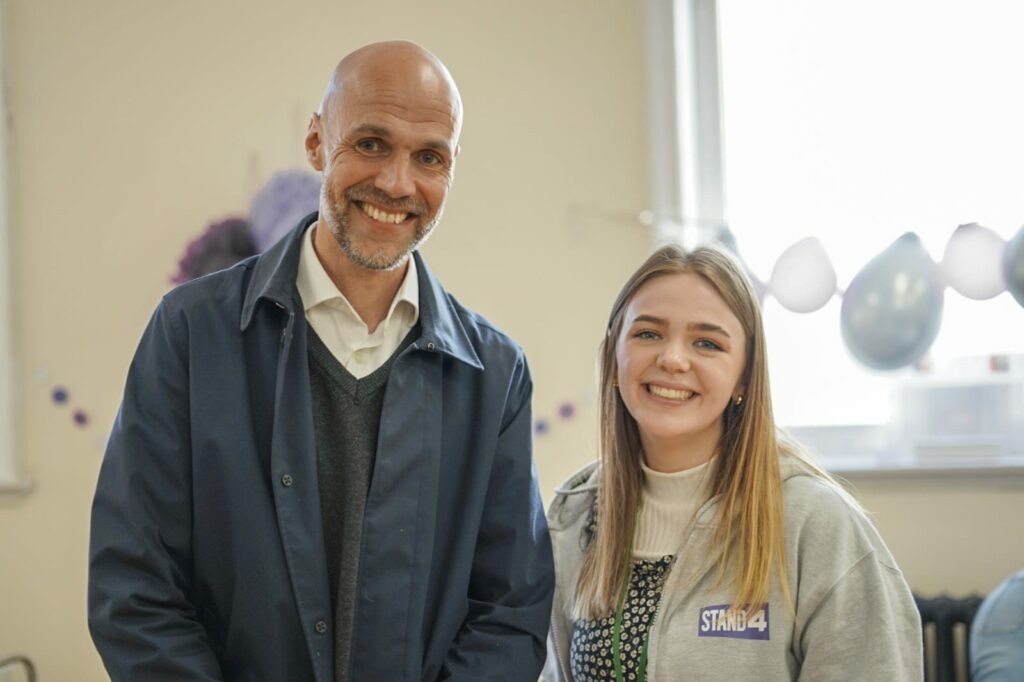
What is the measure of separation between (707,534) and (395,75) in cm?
89

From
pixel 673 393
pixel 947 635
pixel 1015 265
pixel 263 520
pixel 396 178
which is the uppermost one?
pixel 396 178

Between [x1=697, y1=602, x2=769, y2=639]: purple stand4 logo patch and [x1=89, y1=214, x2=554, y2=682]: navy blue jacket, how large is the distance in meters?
0.28

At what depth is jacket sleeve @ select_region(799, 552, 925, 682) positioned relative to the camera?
150 centimetres

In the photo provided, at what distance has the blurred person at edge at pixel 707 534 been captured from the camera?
61.6 inches

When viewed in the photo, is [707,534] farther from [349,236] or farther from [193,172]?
[193,172]

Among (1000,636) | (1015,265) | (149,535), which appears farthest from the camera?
(1015,265)

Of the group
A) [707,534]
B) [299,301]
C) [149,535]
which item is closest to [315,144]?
[299,301]

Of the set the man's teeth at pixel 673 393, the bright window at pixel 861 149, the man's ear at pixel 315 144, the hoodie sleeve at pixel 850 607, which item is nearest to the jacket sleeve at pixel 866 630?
the hoodie sleeve at pixel 850 607

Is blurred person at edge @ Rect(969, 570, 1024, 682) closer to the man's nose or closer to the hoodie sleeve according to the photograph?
the hoodie sleeve

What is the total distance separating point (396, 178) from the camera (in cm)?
154

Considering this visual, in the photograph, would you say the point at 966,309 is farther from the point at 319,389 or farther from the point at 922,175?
the point at 319,389

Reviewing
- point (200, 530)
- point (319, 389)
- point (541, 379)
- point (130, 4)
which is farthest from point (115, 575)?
point (130, 4)

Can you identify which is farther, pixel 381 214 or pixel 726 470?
pixel 726 470

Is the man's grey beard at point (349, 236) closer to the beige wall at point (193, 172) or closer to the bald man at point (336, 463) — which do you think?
the bald man at point (336, 463)
